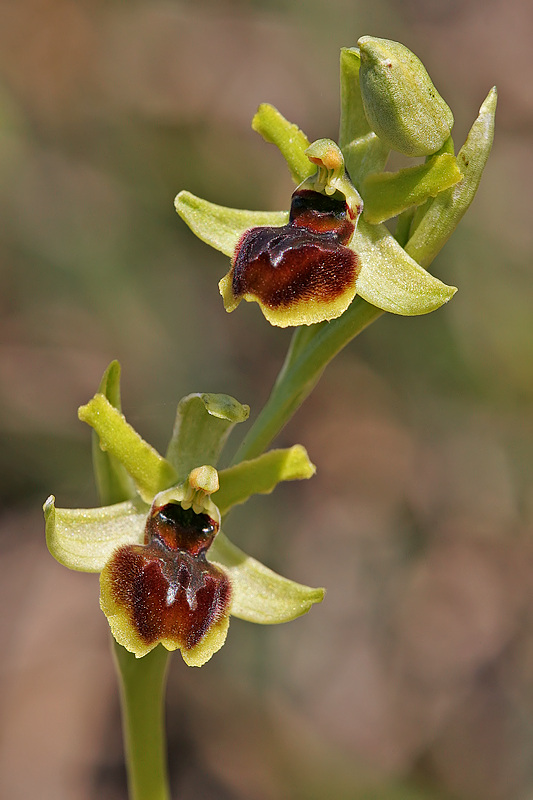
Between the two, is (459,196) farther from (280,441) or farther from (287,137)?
(280,441)

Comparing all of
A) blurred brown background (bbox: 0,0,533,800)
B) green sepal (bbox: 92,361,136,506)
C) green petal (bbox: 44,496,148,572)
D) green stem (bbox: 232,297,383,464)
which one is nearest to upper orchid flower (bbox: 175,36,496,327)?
green stem (bbox: 232,297,383,464)

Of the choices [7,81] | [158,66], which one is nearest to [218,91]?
[158,66]

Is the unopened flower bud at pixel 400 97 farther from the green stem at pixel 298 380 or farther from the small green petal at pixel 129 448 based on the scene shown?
the small green petal at pixel 129 448

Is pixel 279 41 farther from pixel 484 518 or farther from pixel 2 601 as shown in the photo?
pixel 2 601

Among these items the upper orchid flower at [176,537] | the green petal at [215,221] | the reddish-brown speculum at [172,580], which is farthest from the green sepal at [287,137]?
the reddish-brown speculum at [172,580]

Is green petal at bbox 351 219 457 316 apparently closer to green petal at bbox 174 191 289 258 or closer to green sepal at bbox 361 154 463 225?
green sepal at bbox 361 154 463 225

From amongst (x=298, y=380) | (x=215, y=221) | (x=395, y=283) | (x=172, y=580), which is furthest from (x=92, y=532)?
(x=395, y=283)
